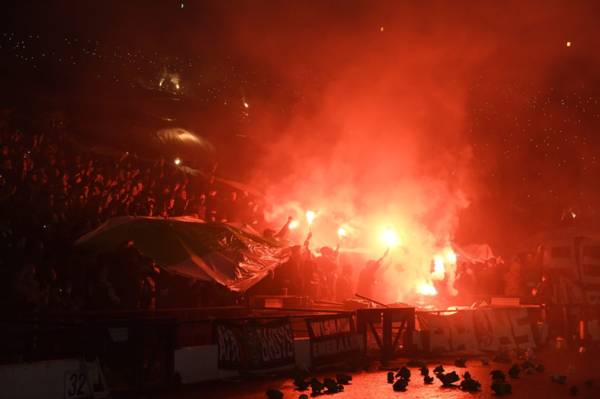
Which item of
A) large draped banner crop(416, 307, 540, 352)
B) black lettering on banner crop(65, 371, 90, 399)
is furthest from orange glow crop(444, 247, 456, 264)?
black lettering on banner crop(65, 371, 90, 399)

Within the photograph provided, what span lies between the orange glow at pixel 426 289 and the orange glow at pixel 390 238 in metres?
1.79

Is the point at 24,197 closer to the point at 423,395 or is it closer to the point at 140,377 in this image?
the point at 140,377

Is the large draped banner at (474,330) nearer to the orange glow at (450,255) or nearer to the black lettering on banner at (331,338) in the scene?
the black lettering on banner at (331,338)

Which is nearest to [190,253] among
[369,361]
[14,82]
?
[369,361]

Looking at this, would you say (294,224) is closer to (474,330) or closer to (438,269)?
(438,269)

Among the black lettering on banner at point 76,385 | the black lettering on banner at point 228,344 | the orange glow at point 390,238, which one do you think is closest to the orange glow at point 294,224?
the orange glow at point 390,238

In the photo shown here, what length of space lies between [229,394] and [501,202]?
27999mm

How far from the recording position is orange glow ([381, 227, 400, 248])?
834 inches

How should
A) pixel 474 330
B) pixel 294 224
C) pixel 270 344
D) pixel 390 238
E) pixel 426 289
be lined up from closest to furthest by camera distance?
pixel 270 344 → pixel 474 330 → pixel 294 224 → pixel 426 289 → pixel 390 238

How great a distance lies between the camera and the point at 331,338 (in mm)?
11633

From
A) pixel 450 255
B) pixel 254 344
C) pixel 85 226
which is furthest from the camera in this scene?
pixel 450 255

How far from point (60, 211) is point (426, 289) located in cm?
1324

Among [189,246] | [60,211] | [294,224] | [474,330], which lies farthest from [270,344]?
[294,224]

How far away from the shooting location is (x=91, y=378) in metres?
7.71
